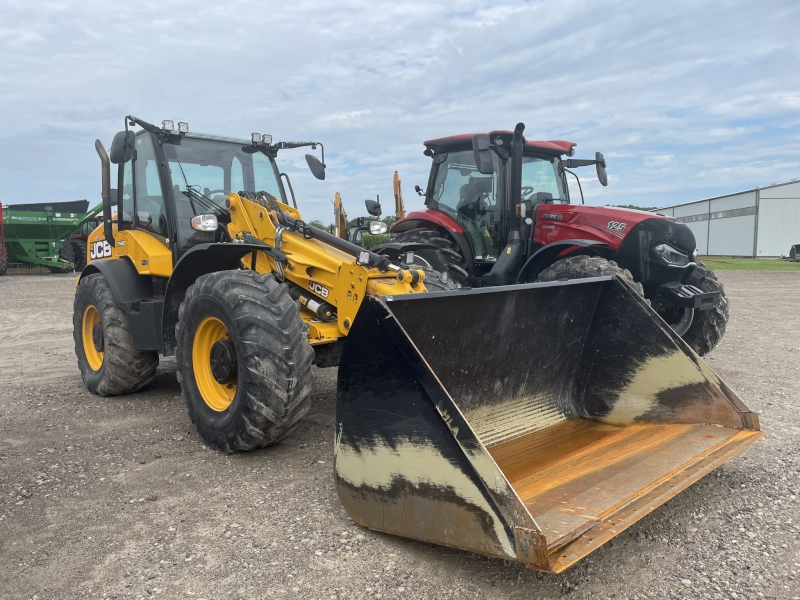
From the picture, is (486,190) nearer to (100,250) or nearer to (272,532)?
(100,250)

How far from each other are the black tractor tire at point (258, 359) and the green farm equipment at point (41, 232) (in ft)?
70.4

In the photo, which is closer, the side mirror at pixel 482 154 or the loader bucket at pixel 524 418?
the loader bucket at pixel 524 418

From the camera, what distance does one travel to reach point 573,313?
156 inches

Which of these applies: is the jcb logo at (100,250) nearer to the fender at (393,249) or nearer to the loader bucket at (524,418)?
the fender at (393,249)

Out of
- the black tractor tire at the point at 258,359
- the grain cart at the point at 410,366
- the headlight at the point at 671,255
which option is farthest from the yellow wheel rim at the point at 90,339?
the headlight at the point at 671,255

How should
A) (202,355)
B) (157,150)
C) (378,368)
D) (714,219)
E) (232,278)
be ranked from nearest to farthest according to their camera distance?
(378,368) → (232,278) → (202,355) → (157,150) → (714,219)

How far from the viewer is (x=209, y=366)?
420cm

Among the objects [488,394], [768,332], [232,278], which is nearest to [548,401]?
[488,394]

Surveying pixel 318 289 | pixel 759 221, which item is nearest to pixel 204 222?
pixel 318 289

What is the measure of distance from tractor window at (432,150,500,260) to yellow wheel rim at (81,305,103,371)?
12.7 feet

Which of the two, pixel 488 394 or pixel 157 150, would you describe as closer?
pixel 488 394

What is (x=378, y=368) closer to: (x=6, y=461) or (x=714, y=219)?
(x=6, y=461)

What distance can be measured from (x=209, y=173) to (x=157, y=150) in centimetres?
44

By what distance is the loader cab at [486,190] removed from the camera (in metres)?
6.83
